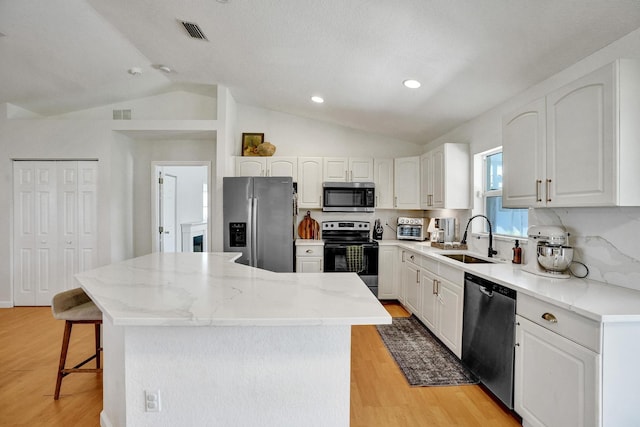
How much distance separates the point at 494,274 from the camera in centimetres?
213

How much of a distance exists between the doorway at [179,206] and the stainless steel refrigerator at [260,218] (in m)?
0.78

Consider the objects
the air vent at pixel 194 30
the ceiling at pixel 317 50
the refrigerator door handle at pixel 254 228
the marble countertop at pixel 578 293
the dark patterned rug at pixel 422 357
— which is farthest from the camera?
the refrigerator door handle at pixel 254 228

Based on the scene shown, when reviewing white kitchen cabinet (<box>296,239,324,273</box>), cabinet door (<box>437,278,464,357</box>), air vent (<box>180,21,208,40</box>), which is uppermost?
air vent (<box>180,21,208,40</box>)

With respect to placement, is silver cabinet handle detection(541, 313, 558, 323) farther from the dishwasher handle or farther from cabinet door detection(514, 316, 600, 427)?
the dishwasher handle

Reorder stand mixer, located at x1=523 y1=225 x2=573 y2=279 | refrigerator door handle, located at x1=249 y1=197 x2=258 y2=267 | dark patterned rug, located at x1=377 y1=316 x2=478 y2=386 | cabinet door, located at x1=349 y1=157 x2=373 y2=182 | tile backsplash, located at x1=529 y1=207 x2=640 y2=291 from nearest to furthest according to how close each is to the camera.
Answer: tile backsplash, located at x1=529 y1=207 x2=640 y2=291, stand mixer, located at x1=523 y1=225 x2=573 y2=279, dark patterned rug, located at x1=377 y1=316 x2=478 y2=386, refrigerator door handle, located at x1=249 y1=197 x2=258 y2=267, cabinet door, located at x1=349 y1=157 x2=373 y2=182

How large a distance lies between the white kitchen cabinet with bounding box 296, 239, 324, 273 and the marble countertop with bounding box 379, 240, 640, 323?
6.97 feet

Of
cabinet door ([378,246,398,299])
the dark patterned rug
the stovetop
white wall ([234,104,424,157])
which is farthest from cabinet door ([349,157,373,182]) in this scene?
the dark patterned rug

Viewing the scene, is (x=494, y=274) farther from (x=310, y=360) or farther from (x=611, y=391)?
(x=310, y=360)

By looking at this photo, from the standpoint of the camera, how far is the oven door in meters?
4.07

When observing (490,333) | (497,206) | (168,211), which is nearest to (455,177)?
(497,206)

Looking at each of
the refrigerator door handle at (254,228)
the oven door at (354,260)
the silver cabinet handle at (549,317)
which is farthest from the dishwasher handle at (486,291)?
the refrigerator door handle at (254,228)

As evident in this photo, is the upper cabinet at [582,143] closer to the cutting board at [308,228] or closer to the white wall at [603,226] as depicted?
the white wall at [603,226]

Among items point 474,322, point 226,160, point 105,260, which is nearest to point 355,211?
point 226,160

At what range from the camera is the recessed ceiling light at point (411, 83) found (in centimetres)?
283
